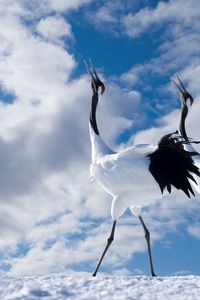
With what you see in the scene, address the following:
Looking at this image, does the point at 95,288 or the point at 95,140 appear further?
the point at 95,140

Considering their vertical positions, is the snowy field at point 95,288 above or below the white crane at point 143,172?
below

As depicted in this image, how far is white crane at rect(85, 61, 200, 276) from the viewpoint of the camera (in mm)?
11219

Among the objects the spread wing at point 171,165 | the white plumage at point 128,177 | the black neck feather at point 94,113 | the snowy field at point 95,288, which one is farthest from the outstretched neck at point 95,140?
the snowy field at point 95,288

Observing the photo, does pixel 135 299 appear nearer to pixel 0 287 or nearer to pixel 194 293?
pixel 194 293

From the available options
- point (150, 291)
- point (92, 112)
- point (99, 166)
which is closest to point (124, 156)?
point (99, 166)

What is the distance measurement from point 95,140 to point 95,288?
5696 millimetres

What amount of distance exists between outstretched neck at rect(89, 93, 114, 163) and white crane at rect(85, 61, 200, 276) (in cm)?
26

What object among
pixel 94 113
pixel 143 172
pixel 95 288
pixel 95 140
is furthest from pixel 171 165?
pixel 95 288

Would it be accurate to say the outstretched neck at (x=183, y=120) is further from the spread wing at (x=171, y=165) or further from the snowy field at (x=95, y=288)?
the snowy field at (x=95, y=288)

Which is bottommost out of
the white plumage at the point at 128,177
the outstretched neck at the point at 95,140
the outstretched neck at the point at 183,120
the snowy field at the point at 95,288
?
the snowy field at the point at 95,288

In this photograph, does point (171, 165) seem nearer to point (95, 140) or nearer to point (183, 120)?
point (95, 140)

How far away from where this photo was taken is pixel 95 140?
12523 mm

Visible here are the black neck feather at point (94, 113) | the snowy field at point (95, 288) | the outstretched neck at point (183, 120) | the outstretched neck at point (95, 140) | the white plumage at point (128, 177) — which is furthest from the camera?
the outstretched neck at point (183, 120)

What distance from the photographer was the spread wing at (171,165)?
11430 mm
